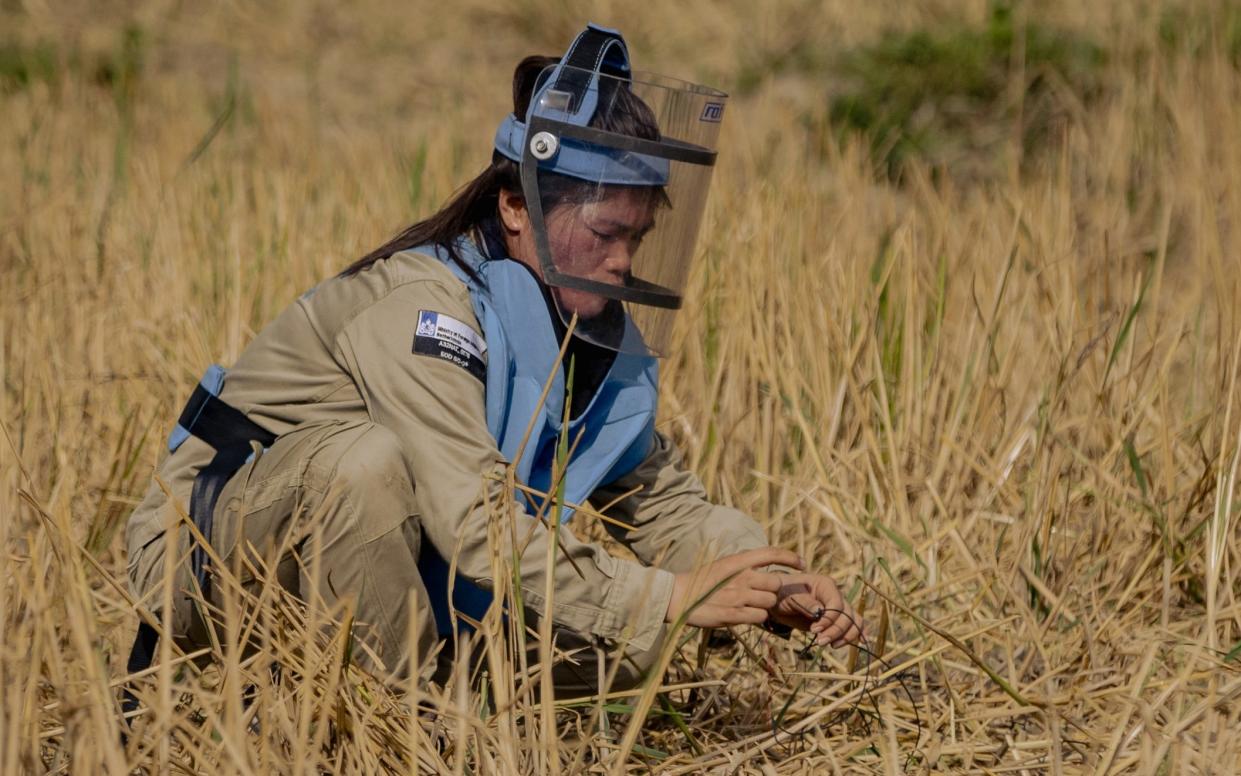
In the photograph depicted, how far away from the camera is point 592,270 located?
6.76 feet

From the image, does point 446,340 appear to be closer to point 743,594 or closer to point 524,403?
point 524,403

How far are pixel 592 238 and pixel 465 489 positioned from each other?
1.38 feet

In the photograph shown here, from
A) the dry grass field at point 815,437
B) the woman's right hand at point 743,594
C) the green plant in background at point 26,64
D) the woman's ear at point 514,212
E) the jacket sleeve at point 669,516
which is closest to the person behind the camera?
the dry grass field at point 815,437

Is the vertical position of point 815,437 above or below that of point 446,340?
below

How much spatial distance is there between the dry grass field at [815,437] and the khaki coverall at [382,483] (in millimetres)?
108

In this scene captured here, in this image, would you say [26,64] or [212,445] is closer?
[212,445]

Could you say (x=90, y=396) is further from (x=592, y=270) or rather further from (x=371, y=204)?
(x=592, y=270)

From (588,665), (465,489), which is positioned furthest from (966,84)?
(465,489)

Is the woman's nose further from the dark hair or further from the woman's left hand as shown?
the woman's left hand

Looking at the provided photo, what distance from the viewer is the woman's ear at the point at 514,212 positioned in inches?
83.0

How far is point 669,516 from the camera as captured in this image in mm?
2350

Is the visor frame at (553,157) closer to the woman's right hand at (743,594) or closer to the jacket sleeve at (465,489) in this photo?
the jacket sleeve at (465,489)

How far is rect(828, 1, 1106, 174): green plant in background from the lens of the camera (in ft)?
18.1

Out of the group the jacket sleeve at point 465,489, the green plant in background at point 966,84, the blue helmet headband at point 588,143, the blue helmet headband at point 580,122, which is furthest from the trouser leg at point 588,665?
the green plant in background at point 966,84
